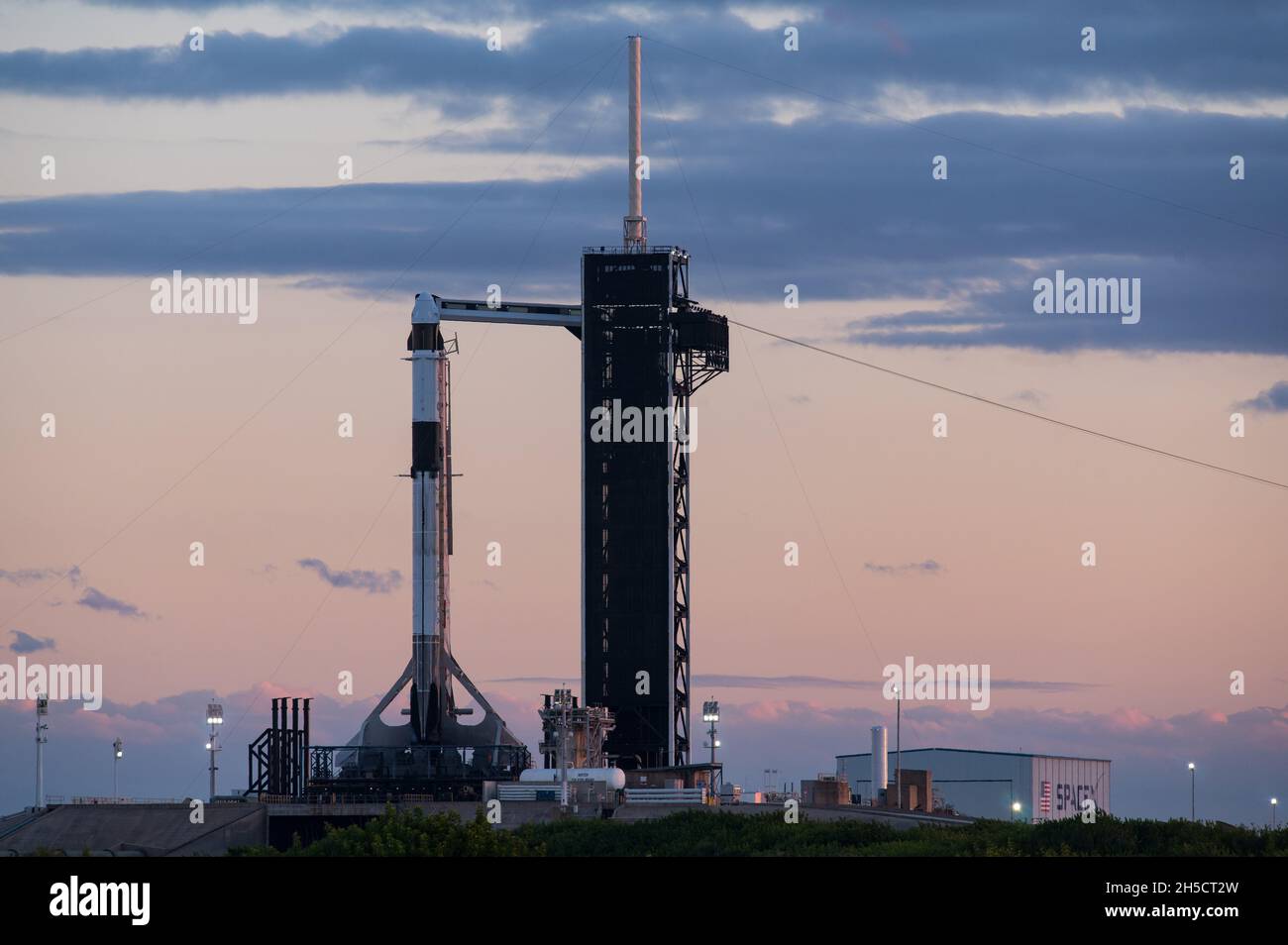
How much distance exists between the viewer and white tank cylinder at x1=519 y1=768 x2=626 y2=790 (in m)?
138

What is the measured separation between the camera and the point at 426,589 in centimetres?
15000

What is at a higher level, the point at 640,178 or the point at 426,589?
the point at 640,178

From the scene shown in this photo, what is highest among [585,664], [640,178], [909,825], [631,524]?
[640,178]

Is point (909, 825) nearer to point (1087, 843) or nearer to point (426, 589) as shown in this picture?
point (1087, 843)

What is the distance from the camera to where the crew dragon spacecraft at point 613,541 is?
149 meters

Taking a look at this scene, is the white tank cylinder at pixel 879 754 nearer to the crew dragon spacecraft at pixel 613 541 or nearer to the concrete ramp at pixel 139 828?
the crew dragon spacecraft at pixel 613 541

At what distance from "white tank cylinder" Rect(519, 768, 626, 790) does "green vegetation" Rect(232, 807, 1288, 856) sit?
14.2 meters

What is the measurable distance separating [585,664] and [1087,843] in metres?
61.3
